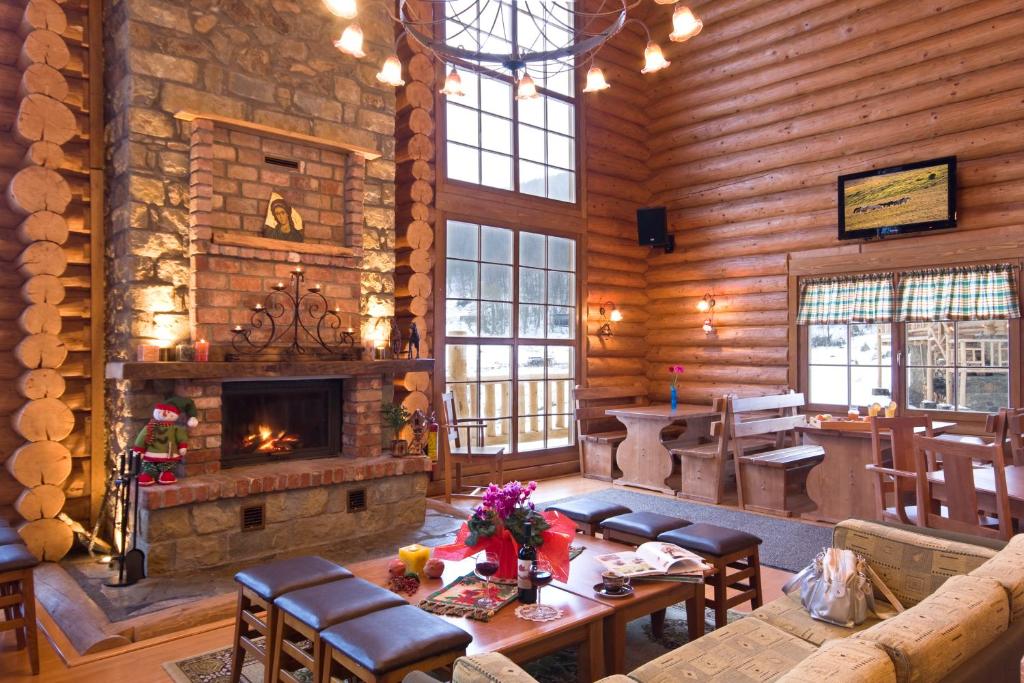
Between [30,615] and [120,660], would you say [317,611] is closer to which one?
[120,660]

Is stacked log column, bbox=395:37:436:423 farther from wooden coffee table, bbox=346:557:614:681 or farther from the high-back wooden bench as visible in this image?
wooden coffee table, bbox=346:557:614:681

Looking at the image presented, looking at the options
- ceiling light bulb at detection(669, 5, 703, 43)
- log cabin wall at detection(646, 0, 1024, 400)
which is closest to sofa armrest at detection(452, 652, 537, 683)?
ceiling light bulb at detection(669, 5, 703, 43)

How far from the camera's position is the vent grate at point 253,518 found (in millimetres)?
4574

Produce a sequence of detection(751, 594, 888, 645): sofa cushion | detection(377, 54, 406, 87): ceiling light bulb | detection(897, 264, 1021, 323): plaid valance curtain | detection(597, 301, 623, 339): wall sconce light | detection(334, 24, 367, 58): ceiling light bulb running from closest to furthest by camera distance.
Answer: detection(751, 594, 888, 645): sofa cushion < detection(334, 24, 367, 58): ceiling light bulb < detection(377, 54, 406, 87): ceiling light bulb < detection(897, 264, 1021, 323): plaid valance curtain < detection(597, 301, 623, 339): wall sconce light

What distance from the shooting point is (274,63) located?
16.9 ft

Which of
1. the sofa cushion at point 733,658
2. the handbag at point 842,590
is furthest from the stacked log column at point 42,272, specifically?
the handbag at point 842,590

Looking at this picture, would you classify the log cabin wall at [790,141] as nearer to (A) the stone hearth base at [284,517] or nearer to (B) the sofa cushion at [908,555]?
(A) the stone hearth base at [284,517]

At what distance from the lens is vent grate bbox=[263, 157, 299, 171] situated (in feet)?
16.8

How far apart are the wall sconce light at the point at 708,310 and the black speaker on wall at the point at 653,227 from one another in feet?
2.77

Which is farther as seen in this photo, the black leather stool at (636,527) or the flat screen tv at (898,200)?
the flat screen tv at (898,200)

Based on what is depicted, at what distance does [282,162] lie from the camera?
17.0ft

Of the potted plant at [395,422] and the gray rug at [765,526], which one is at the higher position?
the potted plant at [395,422]

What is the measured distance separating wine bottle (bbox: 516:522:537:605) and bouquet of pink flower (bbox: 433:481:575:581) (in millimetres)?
12

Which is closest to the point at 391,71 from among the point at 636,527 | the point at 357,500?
the point at 636,527
